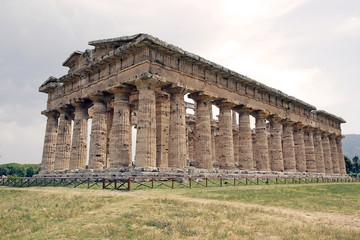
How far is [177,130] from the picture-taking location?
23.1 meters

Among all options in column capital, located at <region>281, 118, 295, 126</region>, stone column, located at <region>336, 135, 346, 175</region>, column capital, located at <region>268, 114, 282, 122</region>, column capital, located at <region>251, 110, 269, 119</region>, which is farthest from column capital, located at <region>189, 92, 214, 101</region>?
stone column, located at <region>336, 135, 346, 175</region>

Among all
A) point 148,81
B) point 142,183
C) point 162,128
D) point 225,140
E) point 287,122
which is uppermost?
point 148,81

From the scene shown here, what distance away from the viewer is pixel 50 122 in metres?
33.2

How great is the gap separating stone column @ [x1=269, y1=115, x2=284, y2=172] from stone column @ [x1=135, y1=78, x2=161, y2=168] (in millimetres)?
18813

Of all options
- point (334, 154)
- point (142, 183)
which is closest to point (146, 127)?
point (142, 183)

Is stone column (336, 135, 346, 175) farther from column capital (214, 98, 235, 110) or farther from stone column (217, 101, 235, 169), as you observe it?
column capital (214, 98, 235, 110)

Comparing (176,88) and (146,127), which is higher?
(176,88)

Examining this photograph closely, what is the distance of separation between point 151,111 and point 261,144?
1650cm

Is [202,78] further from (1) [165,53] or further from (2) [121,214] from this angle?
(2) [121,214]

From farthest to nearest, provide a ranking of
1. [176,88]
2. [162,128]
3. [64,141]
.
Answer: [64,141], [162,128], [176,88]

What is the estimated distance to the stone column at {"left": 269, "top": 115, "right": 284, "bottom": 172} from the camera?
33875 mm

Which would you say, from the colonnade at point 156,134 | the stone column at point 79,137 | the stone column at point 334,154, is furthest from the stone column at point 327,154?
the stone column at point 79,137

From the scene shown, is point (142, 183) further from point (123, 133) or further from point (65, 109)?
point (65, 109)

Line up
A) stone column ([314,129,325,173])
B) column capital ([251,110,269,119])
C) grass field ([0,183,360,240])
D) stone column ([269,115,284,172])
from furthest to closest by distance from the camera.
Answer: stone column ([314,129,325,173]) < stone column ([269,115,284,172]) < column capital ([251,110,269,119]) < grass field ([0,183,360,240])
